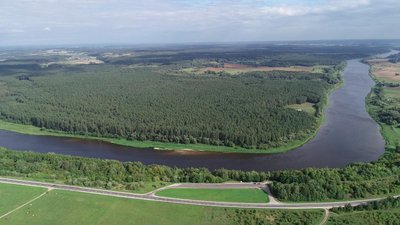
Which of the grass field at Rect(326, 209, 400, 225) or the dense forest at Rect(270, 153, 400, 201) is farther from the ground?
the dense forest at Rect(270, 153, 400, 201)

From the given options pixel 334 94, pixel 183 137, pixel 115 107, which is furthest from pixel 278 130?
pixel 334 94

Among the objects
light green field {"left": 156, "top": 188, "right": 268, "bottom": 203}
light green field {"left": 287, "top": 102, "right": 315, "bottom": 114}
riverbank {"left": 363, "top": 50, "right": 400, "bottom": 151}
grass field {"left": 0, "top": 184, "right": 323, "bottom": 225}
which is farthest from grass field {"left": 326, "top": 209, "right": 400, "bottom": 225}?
light green field {"left": 287, "top": 102, "right": 315, "bottom": 114}

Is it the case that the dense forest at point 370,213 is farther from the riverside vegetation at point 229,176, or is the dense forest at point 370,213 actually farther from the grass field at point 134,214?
the riverside vegetation at point 229,176

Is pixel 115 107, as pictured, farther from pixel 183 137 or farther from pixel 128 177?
pixel 128 177

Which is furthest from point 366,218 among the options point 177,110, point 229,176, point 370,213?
point 177,110

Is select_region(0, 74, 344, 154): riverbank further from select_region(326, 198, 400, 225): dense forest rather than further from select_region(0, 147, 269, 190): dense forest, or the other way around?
select_region(326, 198, 400, 225): dense forest
